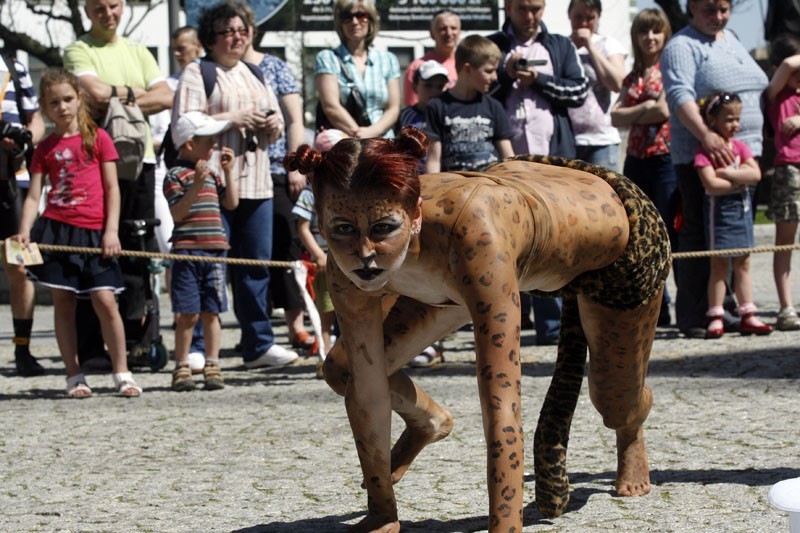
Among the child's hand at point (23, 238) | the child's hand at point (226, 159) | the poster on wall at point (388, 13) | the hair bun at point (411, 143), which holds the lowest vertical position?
the child's hand at point (23, 238)

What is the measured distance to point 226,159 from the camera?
7684 millimetres

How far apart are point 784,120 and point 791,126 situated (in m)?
0.12

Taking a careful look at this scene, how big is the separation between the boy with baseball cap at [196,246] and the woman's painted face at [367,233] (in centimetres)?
409

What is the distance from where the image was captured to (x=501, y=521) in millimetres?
3498

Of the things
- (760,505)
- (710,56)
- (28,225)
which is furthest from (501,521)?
(710,56)

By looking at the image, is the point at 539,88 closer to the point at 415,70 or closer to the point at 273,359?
the point at 415,70

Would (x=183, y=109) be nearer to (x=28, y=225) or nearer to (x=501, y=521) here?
(x=28, y=225)

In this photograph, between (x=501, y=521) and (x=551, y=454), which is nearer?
(x=501, y=521)

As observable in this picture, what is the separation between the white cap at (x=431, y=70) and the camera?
340 inches

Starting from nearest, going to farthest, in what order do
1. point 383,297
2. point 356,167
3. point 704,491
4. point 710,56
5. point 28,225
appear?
point 356,167
point 383,297
point 704,491
point 28,225
point 710,56

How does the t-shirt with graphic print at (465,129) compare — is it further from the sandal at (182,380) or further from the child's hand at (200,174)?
the sandal at (182,380)

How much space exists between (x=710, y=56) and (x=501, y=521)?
5946mm

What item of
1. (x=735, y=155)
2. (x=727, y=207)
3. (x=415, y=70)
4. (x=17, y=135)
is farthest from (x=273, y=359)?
(x=735, y=155)

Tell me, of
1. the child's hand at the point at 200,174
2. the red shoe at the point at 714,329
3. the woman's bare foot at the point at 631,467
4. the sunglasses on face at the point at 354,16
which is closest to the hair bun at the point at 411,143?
the woman's bare foot at the point at 631,467
